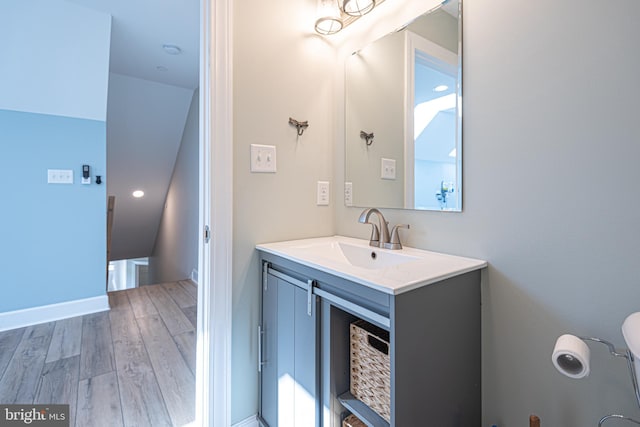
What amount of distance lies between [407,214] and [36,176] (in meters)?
3.08

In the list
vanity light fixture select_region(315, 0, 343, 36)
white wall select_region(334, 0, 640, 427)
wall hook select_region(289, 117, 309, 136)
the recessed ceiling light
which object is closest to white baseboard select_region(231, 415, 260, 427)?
white wall select_region(334, 0, 640, 427)

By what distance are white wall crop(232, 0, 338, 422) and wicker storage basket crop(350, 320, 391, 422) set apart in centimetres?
57

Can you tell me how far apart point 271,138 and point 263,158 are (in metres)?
0.11

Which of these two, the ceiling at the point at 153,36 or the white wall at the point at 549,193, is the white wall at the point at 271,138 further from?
the ceiling at the point at 153,36

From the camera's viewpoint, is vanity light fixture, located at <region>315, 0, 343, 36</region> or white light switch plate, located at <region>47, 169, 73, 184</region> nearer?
vanity light fixture, located at <region>315, 0, 343, 36</region>

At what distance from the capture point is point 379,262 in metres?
1.29

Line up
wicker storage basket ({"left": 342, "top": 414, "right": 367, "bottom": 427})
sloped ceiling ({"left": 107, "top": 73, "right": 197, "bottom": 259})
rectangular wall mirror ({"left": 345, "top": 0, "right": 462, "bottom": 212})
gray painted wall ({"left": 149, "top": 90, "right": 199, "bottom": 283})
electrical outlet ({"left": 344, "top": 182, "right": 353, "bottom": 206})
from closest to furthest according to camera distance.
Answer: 1. wicker storage basket ({"left": 342, "top": 414, "right": 367, "bottom": 427})
2. rectangular wall mirror ({"left": 345, "top": 0, "right": 462, "bottom": 212})
3. electrical outlet ({"left": 344, "top": 182, "right": 353, "bottom": 206})
4. sloped ceiling ({"left": 107, "top": 73, "right": 197, "bottom": 259})
5. gray painted wall ({"left": 149, "top": 90, "right": 199, "bottom": 283})

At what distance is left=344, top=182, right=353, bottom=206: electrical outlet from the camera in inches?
63.5

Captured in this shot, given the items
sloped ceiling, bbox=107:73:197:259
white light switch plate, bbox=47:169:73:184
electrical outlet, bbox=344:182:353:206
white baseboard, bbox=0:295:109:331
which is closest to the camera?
electrical outlet, bbox=344:182:353:206

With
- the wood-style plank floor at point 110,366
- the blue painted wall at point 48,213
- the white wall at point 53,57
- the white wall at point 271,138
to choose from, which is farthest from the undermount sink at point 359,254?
the white wall at point 53,57

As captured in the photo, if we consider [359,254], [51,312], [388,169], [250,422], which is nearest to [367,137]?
[388,169]

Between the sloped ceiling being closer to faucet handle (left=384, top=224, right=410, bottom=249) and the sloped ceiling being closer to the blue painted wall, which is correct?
the blue painted wall

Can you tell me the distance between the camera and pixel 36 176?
2459mm

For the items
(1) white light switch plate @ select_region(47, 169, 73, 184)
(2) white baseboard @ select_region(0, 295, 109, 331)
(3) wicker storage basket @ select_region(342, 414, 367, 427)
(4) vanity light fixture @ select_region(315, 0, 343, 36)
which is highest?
(4) vanity light fixture @ select_region(315, 0, 343, 36)
